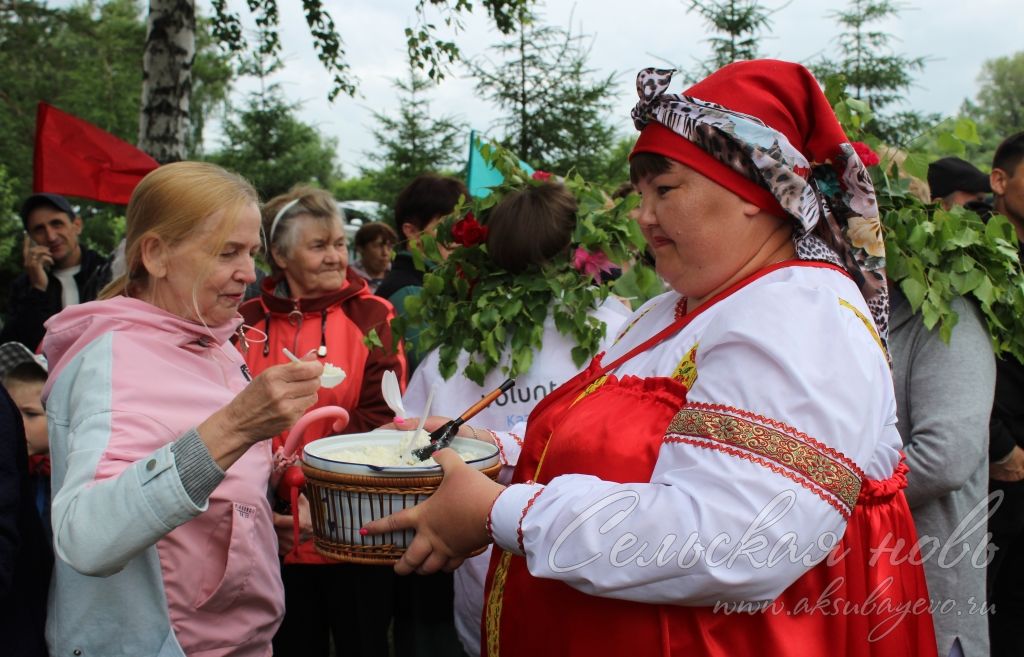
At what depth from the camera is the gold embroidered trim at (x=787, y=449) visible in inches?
55.7

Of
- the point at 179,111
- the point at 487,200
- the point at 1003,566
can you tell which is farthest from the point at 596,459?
the point at 179,111

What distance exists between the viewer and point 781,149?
1644mm

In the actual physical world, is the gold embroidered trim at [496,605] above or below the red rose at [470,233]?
below

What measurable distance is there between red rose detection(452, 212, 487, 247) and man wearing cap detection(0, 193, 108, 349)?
3432 millimetres

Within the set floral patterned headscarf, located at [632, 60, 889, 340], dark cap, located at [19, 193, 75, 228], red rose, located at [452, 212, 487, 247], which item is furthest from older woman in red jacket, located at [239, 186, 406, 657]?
dark cap, located at [19, 193, 75, 228]

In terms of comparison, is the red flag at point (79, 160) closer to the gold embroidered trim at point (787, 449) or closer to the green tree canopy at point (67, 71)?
the gold embroidered trim at point (787, 449)

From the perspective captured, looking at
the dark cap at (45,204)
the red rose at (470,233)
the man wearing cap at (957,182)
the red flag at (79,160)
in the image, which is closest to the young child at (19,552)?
the red rose at (470,233)

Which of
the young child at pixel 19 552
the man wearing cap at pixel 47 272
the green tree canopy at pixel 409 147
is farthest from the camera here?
the green tree canopy at pixel 409 147

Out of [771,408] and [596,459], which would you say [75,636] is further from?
[771,408]

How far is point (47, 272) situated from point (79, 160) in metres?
1.06

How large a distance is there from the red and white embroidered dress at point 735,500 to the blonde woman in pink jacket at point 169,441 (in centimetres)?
72

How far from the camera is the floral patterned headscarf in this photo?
64.8 inches

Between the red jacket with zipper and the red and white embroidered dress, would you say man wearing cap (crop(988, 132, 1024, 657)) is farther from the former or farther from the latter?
the red jacket with zipper

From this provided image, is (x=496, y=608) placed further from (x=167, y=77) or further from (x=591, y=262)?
(x=167, y=77)
